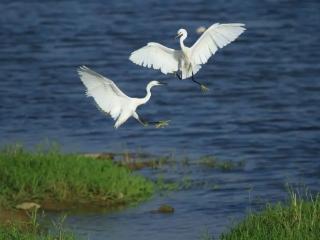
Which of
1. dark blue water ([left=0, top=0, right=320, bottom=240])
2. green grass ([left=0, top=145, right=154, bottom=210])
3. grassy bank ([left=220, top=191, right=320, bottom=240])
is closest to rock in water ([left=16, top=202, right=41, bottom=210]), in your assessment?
green grass ([left=0, top=145, right=154, bottom=210])

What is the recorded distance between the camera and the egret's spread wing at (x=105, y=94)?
10.6 meters

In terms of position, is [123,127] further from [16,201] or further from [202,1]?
[202,1]

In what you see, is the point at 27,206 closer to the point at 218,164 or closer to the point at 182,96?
the point at 218,164

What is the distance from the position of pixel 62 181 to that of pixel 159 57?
12.4 feet

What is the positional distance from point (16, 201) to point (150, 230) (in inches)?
59.9

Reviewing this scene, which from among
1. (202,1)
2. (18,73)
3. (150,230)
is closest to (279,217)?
(150,230)

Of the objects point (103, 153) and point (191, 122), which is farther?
point (191, 122)

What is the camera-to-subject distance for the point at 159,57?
431 inches

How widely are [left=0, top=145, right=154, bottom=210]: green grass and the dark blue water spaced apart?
0.28 meters

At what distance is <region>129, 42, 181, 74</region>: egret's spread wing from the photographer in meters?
10.9

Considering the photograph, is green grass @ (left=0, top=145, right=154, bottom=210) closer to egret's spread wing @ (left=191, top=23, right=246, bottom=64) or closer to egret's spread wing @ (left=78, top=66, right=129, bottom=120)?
egret's spread wing @ (left=78, top=66, right=129, bottom=120)

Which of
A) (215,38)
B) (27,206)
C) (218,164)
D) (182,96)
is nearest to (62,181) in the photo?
(27,206)

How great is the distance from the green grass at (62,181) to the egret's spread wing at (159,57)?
11.2 feet

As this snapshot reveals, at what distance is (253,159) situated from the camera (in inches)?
714
